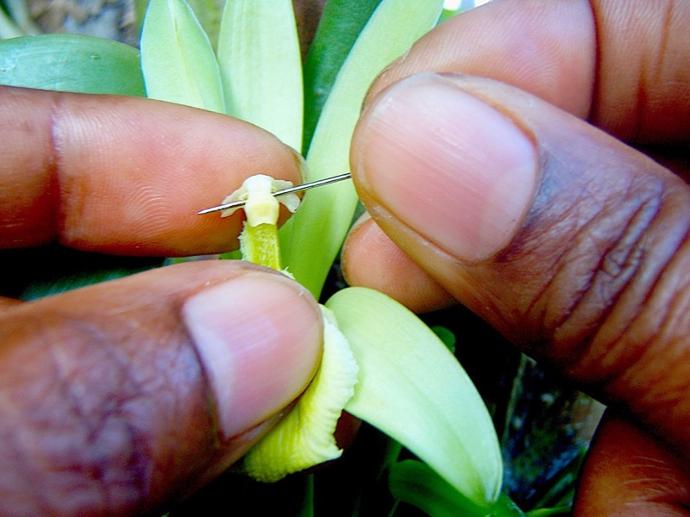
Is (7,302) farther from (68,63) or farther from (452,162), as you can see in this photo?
(452,162)

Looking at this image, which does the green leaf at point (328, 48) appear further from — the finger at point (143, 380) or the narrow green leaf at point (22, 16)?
the narrow green leaf at point (22, 16)

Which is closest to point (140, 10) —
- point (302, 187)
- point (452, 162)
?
point (302, 187)

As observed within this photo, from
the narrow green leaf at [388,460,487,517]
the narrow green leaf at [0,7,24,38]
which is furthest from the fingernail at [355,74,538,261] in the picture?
the narrow green leaf at [0,7,24,38]

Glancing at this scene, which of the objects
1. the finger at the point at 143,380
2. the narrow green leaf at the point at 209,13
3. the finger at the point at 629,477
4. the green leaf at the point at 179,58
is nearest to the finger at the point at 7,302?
the finger at the point at 143,380

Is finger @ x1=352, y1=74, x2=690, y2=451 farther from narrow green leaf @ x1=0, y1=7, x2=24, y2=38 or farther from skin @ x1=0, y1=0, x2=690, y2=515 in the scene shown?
narrow green leaf @ x1=0, y1=7, x2=24, y2=38

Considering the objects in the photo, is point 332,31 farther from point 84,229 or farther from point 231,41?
point 84,229

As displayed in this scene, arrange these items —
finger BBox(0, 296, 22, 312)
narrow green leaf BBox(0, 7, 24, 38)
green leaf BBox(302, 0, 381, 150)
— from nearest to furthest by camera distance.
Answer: finger BBox(0, 296, 22, 312)
green leaf BBox(302, 0, 381, 150)
narrow green leaf BBox(0, 7, 24, 38)
